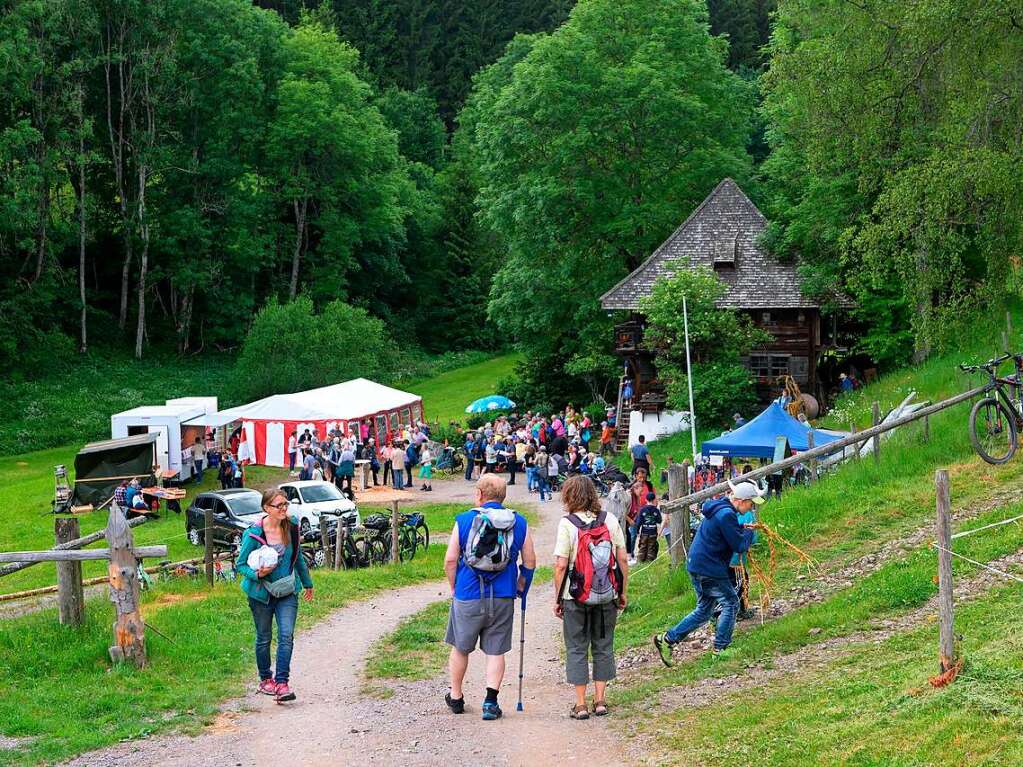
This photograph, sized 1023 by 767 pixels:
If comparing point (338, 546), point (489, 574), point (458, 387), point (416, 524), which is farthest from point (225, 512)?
point (458, 387)

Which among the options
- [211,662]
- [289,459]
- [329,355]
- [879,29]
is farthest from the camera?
[329,355]

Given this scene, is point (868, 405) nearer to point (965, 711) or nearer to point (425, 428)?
point (425, 428)

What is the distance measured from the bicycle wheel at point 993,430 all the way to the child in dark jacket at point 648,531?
428 centimetres

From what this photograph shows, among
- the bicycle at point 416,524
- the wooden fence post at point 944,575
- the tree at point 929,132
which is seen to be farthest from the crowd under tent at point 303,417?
the wooden fence post at point 944,575

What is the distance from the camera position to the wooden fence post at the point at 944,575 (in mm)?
7520

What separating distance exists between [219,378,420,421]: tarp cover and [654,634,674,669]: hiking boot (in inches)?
1084

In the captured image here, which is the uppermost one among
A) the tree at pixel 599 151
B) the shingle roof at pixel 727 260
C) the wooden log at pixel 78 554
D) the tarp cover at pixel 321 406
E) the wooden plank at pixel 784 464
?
the tree at pixel 599 151

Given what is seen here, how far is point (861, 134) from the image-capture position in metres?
20.7

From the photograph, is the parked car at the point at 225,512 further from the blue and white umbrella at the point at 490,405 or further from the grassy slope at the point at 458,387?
the grassy slope at the point at 458,387

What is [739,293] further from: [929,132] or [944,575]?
[944,575]

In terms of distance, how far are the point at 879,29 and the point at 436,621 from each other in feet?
38.0

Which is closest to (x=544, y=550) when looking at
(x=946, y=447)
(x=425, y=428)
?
(x=946, y=447)

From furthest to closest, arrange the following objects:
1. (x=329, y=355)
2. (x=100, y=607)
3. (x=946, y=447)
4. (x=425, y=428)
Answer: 1. (x=329, y=355)
2. (x=425, y=428)
3. (x=946, y=447)
4. (x=100, y=607)

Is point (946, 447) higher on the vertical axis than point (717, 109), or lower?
lower
